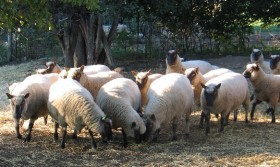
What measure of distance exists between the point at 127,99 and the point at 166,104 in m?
0.74

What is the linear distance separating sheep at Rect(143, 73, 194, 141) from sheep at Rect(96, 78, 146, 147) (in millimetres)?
251

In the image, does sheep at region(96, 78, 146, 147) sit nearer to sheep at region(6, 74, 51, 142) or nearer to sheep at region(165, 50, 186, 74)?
sheep at region(6, 74, 51, 142)

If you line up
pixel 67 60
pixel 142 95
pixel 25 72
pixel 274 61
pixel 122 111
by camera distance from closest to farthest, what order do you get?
pixel 122 111 → pixel 142 95 → pixel 274 61 → pixel 67 60 → pixel 25 72

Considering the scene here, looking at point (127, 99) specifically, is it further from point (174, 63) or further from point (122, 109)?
point (174, 63)

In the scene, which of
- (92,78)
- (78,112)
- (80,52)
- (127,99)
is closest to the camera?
(78,112)

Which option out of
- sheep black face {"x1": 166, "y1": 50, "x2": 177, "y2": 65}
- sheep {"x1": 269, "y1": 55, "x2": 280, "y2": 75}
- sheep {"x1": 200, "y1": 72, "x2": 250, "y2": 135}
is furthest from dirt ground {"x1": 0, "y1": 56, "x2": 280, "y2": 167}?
sheep {"x1": 269, "y1": 55, "x2": 280, "y2": 75}

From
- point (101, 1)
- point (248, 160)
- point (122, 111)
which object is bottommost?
point (248, 160)

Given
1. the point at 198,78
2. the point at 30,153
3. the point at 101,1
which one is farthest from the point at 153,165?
the point at 101,1

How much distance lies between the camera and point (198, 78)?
10680 millimetres

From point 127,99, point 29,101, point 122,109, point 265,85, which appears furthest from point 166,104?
point 265,85

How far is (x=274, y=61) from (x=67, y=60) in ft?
22.9

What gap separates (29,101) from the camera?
8.97m

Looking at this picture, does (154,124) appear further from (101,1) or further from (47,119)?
(101,1)

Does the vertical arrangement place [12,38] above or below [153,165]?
above
